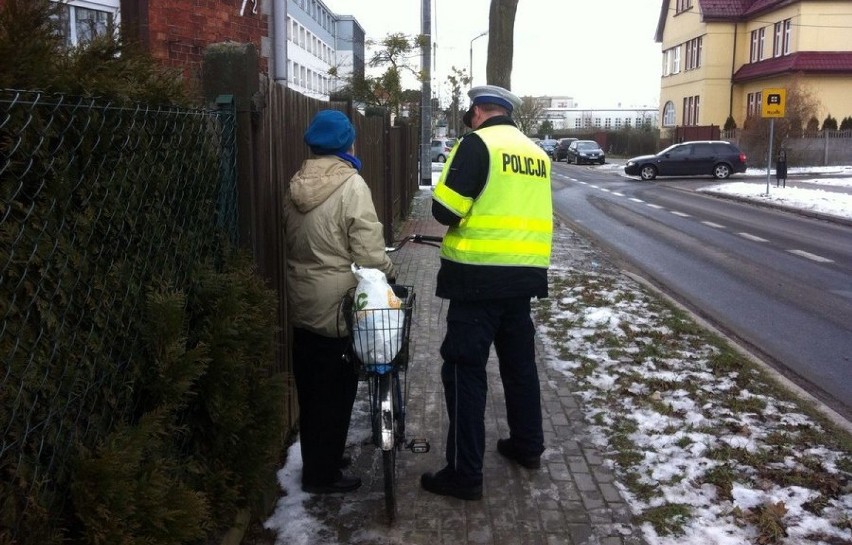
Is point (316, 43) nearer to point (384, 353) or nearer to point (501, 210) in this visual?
point (501, 210)

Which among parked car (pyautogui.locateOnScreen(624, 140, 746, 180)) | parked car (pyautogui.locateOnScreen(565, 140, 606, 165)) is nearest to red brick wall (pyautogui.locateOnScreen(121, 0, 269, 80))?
parked car (pyautogui.locateOnScreen(624, 140, 746, 180))

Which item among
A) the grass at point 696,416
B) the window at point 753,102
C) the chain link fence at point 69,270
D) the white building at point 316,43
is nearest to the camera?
the chain link fence at point 69,270

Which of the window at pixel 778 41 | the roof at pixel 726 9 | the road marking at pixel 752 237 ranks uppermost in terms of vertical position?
the roof at pixel 726 9

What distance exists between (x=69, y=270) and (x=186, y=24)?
227 inches

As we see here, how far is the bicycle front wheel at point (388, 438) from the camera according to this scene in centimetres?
380

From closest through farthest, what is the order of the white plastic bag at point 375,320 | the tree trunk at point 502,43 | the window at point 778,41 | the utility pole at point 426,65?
1. the white plastic bag at point 375,320
2. the tree trunk at point 502,43
3. the utility pole at point 426,65
4. the window at point 778,41

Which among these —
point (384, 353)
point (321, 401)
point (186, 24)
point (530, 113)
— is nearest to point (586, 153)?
point (530, 113)

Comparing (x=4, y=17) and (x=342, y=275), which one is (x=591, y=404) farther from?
(x=4, y=17)

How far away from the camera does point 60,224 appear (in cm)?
219

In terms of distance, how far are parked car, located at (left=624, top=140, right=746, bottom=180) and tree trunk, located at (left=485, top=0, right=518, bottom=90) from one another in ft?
68.0

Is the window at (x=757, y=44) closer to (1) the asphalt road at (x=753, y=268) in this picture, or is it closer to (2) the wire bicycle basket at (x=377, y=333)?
(1) the asphalt road at (x=753, y=268)

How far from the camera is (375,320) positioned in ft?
12.2

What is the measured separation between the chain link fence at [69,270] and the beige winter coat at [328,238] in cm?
95

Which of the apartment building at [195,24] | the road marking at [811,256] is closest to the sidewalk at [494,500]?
the apartment building at [195,24]
